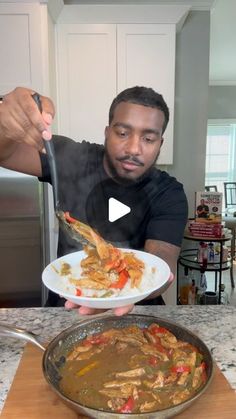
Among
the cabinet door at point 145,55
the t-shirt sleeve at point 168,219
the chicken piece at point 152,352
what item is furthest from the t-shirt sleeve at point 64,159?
the cabinet door at point 145,55

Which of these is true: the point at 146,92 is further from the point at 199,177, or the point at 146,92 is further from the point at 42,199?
the point at 199,177

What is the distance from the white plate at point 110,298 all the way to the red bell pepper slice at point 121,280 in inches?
1.0

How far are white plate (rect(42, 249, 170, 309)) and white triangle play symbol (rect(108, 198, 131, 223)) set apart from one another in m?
0.37

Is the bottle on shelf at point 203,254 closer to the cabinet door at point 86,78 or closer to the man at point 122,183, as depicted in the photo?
the cabinet door at point 86,78

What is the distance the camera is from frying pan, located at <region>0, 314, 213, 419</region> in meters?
0.54

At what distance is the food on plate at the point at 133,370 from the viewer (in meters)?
0.61

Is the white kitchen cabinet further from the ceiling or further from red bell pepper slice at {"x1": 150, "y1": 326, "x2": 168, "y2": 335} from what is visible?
red bell pepper slice at {"x1": 150, "y1": 326, "x2": 168, "y2": 335}

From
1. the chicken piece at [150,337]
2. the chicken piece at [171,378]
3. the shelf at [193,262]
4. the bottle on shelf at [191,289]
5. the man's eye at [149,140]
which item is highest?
the man's eye at [149,140]

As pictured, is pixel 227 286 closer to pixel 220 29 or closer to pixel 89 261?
pixel 220 29

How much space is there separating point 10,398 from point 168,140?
6.13ft

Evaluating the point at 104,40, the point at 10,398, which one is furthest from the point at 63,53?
the point at 10,398

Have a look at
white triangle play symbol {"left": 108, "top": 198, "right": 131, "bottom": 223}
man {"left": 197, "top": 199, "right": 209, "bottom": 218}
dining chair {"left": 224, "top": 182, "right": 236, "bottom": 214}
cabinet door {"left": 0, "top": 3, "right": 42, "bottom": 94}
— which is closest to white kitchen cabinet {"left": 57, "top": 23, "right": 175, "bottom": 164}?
cabinet door {"left": 0, "top": 3, "right": 42, "bottom": 94}

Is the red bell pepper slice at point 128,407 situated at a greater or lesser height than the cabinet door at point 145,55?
lesser

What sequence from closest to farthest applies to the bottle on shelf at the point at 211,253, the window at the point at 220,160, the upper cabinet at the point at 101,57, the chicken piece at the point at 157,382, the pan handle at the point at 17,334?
the chicken piece at the point at 157,382
the pan handle at the point at 17,334
the upper cabinet at the point at 101,57
the bottle on shelf at the point at 211,253
the window at the point at 220,160
